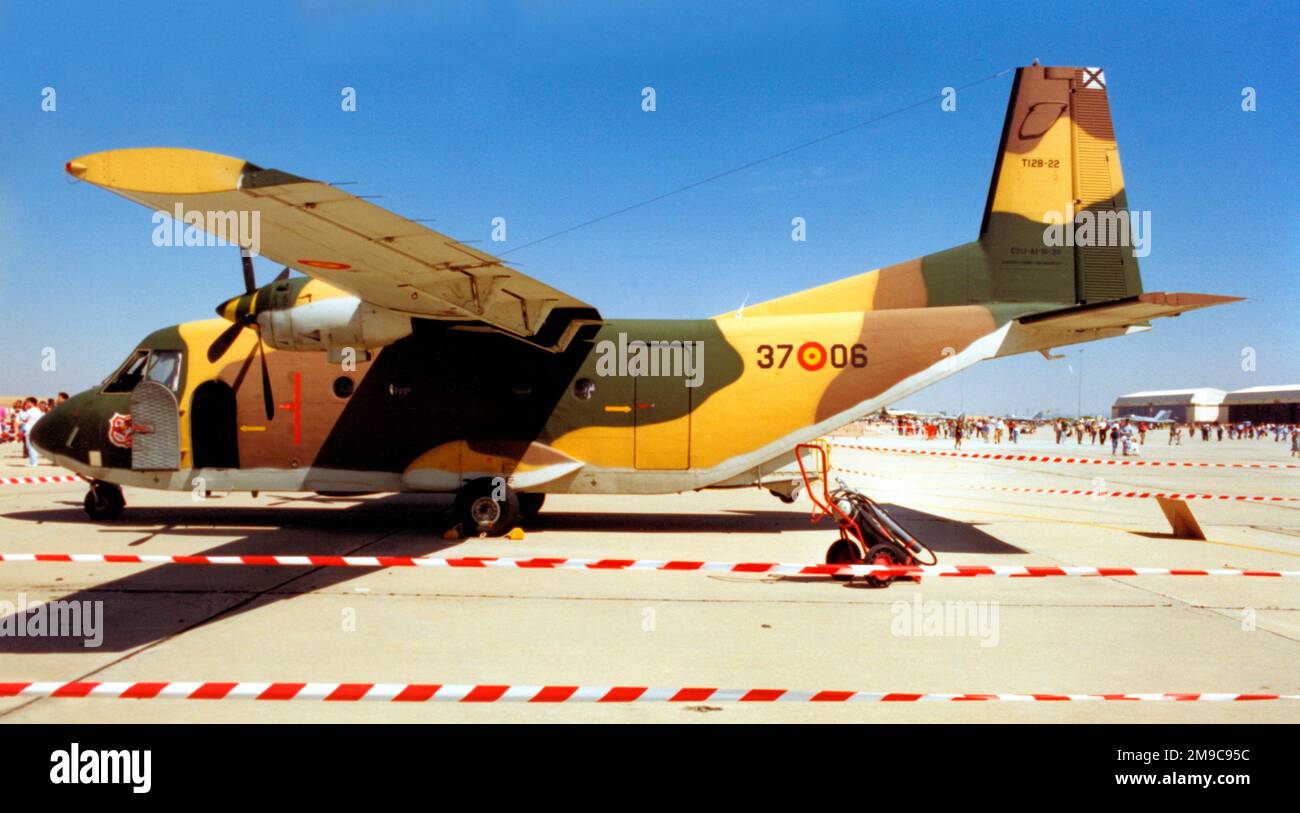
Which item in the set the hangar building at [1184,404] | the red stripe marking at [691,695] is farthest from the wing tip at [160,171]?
the hangar building at [1184,404]

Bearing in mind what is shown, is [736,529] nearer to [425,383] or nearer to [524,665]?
[425,383]

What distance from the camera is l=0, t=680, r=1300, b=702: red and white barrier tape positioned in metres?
4.29

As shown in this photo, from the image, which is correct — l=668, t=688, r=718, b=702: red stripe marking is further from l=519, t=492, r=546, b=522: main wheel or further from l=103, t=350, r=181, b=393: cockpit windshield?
l=103, t=350, r=181, b=393: cockpit windshield

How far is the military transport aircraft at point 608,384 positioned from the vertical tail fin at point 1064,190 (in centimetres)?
3

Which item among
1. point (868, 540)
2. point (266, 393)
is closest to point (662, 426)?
point (868, 540)

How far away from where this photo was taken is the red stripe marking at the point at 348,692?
432cm

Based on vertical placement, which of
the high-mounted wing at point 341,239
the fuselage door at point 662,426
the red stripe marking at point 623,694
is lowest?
the red stripe marking at point 623,694

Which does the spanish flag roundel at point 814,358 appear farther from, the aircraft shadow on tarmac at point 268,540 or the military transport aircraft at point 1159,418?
the military transport aircraft at point 1159,418

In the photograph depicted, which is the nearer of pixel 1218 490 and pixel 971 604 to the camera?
pixel 971 604

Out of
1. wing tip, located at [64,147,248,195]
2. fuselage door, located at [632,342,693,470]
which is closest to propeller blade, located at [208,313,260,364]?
fuselage door, located at [632,342,693,470]

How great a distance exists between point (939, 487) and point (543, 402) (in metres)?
12.3

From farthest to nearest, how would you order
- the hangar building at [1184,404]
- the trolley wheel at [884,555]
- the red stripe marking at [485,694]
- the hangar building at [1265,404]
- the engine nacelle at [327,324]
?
the hangar building at [1184,404]
the hangar building at [1265,404]
the engine nacelle at [327,324]
the trolley wheel at [884,555]
the red stripe marking at [485,694]
